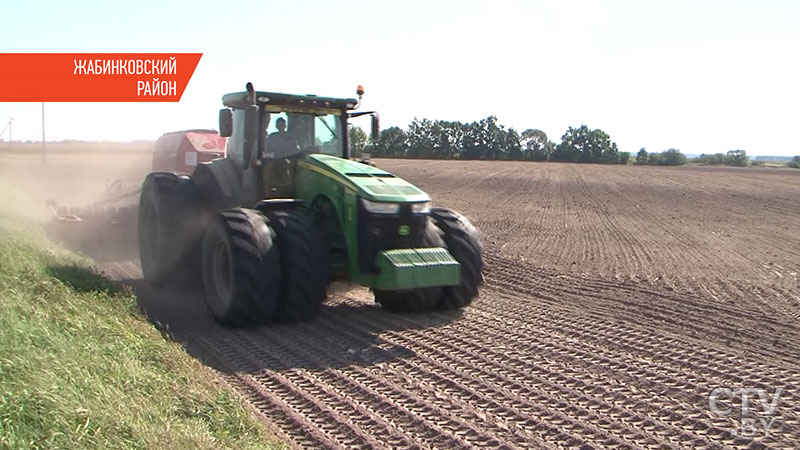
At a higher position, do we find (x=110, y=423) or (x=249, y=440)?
(x=110, y=423)

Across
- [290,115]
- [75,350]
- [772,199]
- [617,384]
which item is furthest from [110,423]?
[772,199]

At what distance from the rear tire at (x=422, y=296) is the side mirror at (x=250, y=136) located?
2.02 metres

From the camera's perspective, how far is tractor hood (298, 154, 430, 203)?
23.6 ft

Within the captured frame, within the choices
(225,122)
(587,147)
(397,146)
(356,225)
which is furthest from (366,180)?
(587,147)

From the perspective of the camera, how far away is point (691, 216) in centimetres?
1936

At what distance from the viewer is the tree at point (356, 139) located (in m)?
8.96

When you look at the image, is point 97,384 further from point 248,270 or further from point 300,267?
point 300,267

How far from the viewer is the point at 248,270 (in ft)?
22.6

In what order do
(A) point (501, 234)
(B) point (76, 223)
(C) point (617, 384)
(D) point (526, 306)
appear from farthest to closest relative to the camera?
(A) point (501, 234) < (B) point (76, 223) < (D) point (526, 306) < (C) point (617, 384)

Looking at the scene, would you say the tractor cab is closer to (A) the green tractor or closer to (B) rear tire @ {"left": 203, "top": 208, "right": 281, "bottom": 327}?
(A) the green tractor

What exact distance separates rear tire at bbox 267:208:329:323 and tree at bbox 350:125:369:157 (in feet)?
6.59

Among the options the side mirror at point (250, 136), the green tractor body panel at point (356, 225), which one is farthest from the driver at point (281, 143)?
the green tractor body panel at point (356, 225)

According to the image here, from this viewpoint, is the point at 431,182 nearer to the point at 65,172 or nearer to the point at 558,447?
the point at 65,172

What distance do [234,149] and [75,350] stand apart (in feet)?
14.4
